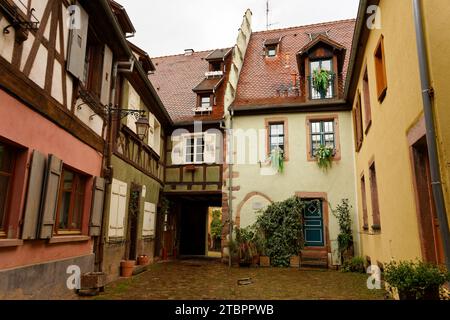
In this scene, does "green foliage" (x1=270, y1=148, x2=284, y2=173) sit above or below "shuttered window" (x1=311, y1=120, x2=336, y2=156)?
below

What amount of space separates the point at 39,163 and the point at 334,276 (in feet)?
25.1

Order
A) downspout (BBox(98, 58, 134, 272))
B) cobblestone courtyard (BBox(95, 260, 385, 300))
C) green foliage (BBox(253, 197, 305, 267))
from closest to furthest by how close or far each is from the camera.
Answer: cobblestone courtyard (BBox(95, 260, 385, 300)) < downspout (BBox(98, 58, 134, 272)) < green foliage (BBox(253, 197, 305, 267))

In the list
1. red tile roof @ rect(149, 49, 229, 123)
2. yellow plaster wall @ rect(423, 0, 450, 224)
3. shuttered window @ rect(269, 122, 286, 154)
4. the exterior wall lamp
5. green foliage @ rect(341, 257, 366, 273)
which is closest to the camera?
yellow plaster wall @ rect(423, 0, 450, 224)

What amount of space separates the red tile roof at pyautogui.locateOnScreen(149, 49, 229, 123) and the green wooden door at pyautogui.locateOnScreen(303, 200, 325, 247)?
569cm

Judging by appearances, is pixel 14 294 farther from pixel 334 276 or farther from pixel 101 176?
pixel 334 276

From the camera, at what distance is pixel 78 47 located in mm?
6258

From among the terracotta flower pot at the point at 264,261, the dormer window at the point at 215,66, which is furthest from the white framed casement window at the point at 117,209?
the dormer window at the point at 215,66

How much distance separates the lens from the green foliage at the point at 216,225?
77.7ft

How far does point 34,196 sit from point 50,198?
0.37 m

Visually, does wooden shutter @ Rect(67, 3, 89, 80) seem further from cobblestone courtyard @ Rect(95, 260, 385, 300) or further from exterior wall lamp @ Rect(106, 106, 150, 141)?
cobblestone courtyard @ Rect(95, 260, 385, 300)

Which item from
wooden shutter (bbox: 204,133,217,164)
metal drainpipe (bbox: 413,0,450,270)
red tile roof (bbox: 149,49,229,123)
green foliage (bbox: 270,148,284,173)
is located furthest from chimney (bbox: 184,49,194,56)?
metal drainpipe (bbox: 413,0,450,270)

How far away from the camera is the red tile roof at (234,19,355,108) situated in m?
13.0

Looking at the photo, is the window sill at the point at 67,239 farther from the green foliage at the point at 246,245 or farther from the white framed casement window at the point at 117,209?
the green foliage at the point at 246,245

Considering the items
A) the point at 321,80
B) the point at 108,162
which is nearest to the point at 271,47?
the point at 321,80
